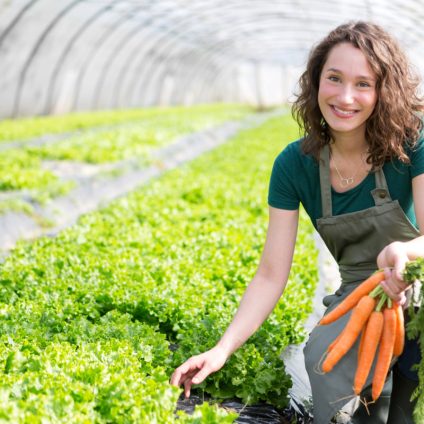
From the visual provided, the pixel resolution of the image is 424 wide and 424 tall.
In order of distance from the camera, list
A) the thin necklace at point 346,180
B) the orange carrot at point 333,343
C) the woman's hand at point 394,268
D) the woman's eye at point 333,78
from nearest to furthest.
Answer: the woman's hand at point 394,268 < the orange carrot at point 333,343 < the woman's eye at point 333,78 < the thin necklace at point 346,180

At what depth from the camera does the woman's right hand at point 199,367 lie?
343cm

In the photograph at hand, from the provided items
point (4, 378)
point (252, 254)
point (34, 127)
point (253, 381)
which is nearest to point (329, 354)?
point (253, 381)

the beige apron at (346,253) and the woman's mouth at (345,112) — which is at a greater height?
the woman's mouth at (345,112)

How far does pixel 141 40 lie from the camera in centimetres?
2720

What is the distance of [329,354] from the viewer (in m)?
3.27

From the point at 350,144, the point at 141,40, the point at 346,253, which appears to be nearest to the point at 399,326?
the point at 346,253

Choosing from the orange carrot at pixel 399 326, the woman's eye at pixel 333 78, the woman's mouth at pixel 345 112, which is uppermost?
the woman's eye at pixel 333 78

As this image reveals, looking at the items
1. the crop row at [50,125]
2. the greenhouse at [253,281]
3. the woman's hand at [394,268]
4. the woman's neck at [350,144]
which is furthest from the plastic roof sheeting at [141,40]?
the woman's hand at [394,268]

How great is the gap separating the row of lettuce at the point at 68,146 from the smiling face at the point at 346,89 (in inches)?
220

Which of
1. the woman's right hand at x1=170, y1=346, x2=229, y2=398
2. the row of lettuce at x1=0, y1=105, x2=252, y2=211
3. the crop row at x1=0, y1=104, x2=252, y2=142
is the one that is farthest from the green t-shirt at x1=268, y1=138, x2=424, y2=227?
the crop row at x1=0, y1=104, x2=252, y2=142

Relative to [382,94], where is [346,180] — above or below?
below

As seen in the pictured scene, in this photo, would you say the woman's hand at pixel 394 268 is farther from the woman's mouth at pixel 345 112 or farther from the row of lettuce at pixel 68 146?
the row of lettuce at pixel 68 146

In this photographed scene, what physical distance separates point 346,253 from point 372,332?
0.66 meters

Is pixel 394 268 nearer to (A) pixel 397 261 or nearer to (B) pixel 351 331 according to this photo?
(A) pixel 397 261
